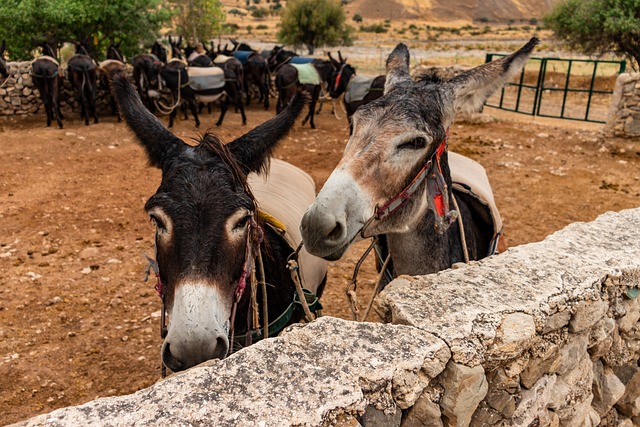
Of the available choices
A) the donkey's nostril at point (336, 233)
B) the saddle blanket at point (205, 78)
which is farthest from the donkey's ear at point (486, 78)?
the saddle blanket at point (205, 78)

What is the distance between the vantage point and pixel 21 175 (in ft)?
27.9

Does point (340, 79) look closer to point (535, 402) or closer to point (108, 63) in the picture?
point (108, 63)

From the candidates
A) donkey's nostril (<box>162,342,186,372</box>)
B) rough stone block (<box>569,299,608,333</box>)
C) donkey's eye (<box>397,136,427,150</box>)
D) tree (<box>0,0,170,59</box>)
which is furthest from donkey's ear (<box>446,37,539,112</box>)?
tree (<box>0,0,170,59</box>)

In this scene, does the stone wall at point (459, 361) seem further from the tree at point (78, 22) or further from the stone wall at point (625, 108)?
the tree at point (78, 22)

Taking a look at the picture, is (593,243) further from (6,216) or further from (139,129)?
(6,216)

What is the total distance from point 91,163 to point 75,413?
896 cm

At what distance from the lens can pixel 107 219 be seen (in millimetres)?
6891

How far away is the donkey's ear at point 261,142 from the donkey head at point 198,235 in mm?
12

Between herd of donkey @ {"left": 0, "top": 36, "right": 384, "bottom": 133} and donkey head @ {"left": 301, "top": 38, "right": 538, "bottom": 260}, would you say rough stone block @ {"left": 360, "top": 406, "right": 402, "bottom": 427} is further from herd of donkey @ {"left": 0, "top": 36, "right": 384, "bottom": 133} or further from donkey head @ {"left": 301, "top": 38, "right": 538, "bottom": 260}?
herd of donkey @ {"left": 0, "top": 36, "right": 384, "bottom": 133}

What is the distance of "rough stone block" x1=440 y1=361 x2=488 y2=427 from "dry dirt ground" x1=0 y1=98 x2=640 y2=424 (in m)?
1.61

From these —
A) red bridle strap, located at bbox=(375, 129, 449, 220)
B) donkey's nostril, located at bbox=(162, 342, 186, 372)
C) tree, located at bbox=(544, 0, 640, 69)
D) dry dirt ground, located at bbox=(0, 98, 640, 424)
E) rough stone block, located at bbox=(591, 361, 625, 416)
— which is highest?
tree, located at bbox=(544, 0, 640, 69)

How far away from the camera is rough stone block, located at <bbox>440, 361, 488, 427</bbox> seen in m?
1.67

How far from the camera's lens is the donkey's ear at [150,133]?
2496 millimetres

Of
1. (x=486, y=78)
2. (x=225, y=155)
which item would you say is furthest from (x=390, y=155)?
(x=225, y=155)
